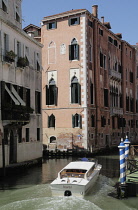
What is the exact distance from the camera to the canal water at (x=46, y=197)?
453 inches

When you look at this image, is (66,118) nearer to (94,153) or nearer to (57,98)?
(57,98)

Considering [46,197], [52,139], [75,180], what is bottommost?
[46,197]

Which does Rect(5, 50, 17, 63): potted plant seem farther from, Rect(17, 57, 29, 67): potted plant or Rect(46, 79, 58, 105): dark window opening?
Rect(46, 79, 58, 105): dark window opening

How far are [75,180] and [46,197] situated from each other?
1.34 m

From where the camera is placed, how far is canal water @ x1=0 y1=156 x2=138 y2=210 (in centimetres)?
1152

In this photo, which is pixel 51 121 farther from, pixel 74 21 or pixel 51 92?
pixel 74 21

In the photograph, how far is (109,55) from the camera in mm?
34625

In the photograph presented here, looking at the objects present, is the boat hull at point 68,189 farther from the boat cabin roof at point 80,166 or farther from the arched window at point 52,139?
the arched window at point 52,139

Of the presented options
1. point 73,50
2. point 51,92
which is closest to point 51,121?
point 51,92

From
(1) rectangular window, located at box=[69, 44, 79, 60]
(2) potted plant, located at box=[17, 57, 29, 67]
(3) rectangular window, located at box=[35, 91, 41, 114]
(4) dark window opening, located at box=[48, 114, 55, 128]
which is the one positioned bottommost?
(4) dark window opening, located at box=[48, 114, 55, 128]

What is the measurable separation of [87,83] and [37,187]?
15739mm

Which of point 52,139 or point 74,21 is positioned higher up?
point 74,21

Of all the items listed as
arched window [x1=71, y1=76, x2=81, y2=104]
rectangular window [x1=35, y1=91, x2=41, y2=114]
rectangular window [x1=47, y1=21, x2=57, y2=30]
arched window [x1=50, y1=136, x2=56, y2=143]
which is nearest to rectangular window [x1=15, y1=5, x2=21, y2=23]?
rectangular window [x1=35, y1=91, x2=41, y2=114]

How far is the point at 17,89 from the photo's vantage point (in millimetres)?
19500
